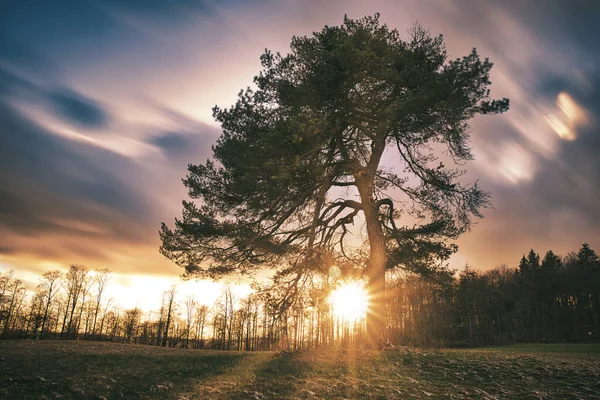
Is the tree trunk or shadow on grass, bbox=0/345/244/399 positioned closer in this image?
shadow on grass, bbox=0/345/244/399

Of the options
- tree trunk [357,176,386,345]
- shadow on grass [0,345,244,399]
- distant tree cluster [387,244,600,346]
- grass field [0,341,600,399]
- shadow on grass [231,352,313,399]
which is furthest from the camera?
distant tree cluster [387,244,600,346]

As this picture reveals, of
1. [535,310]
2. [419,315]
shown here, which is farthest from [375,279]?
[535,310]

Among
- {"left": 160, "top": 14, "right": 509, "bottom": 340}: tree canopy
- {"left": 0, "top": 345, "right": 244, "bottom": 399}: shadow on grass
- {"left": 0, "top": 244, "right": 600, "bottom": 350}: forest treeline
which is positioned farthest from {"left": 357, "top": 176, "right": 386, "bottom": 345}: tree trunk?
{"left": 0, "top": 244, "right": 600, "bottom": 350}: forest treeline

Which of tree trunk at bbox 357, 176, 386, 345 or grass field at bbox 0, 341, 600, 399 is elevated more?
tree trunk at bbox 357, 176, 386, 345

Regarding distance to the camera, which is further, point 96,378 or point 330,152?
point 330,152

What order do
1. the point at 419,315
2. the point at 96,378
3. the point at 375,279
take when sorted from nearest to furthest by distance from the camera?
the point at 96,378
the point at 375,279
the point at 419,315

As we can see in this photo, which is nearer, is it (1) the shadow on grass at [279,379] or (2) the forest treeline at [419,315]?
(1) the shadow on grass at [279,379]

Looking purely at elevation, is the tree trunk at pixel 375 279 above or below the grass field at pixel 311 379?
above

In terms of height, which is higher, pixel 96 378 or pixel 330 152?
pixel 330 152

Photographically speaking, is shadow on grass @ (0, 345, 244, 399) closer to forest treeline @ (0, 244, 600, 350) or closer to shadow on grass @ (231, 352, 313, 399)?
shadow on grass @ (231, 352, 313, 399)

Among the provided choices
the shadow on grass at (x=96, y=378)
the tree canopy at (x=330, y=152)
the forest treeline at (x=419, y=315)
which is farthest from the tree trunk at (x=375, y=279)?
the forest treeline at (x=419, y=315)

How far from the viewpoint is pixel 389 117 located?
1287 centimetres

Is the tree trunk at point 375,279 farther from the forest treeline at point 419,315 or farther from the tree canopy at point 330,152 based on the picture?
the forest treeline at point 419,315

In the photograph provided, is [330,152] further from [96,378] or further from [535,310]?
[535,310]
